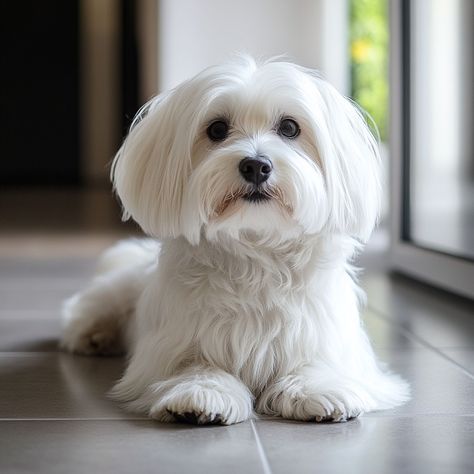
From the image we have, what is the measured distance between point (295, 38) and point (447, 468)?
479 centimetres

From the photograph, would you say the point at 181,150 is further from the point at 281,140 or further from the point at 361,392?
the point at 361,392

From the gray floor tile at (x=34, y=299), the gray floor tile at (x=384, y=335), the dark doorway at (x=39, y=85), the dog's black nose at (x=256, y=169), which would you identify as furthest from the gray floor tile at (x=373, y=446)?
the dark doorway at (x=39, y=85)

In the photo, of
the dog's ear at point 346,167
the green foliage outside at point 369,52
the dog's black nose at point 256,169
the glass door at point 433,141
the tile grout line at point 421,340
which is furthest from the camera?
the green foliage outside at point 369,52

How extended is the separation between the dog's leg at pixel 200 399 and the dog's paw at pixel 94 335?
717 millimetres

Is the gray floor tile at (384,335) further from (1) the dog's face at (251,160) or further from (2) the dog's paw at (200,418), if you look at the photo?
(2) the dog's paw at (200,418)

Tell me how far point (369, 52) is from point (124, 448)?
19.7 feet

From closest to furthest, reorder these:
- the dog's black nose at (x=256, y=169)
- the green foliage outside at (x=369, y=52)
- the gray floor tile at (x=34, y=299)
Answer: the dog's black nose at (x=256, y=169), the gray floor tile at (x=34, y=299), the green foliage outside at (x=369, y=52)

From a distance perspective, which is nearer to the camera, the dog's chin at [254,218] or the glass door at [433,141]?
the dog's chin at [254,218]

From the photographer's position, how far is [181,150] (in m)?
1.95

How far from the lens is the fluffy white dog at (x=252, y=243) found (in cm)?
185

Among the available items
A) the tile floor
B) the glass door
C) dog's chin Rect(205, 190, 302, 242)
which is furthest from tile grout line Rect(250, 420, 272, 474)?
the glass door

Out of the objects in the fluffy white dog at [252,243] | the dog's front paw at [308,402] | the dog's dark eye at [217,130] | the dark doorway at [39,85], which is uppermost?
the dog's dark eye at [217,130]

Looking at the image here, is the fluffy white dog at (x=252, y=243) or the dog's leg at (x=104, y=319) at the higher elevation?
the fluffy white dog at (x=252, y=243)

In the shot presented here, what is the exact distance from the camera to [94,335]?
268 centimetres
